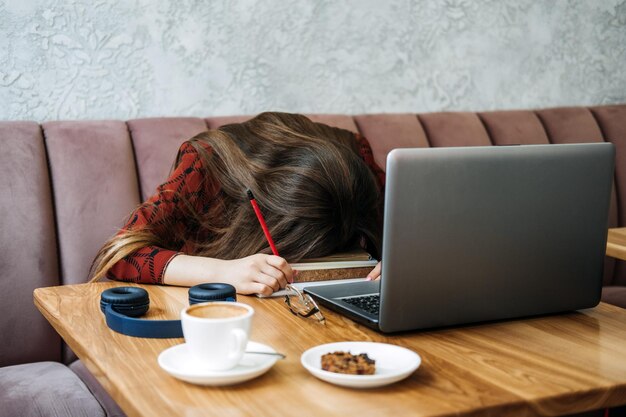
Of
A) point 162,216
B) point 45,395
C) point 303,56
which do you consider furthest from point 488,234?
point 303,56

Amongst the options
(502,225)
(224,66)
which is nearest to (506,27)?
(224,66)

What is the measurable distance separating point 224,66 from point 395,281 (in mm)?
1375

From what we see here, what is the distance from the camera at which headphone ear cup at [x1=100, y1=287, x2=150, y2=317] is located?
103 cm

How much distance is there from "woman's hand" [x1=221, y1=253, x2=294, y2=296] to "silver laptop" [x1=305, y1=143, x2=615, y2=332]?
0.37ft

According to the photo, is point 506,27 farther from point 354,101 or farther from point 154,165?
point 154,165

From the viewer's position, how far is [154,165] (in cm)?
187

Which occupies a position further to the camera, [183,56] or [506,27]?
[506,27]

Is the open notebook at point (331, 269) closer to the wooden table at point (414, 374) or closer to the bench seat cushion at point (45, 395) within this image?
the wooden table at point (414, 374)

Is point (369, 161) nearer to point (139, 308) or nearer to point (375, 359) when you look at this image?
point (139, 308)

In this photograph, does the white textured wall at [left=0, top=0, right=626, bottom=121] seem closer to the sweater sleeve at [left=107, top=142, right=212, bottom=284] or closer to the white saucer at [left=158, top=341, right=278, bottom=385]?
the sweater sleeve at [left=107, top=142, right=212, bottom=284]

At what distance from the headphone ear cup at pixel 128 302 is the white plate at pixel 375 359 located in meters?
0.31

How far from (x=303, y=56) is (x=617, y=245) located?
1131mm

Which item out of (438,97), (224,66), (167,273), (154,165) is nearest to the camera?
(167,273)

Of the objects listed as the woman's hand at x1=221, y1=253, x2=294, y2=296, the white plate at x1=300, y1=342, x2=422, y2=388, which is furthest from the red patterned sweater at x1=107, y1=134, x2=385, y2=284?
the white plate at x1=300, y1=342, x2=422, y2=388
